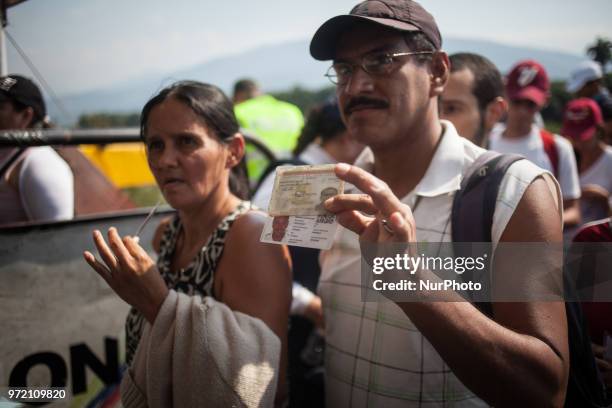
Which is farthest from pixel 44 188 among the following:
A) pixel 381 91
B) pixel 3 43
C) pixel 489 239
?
pixel 489 239

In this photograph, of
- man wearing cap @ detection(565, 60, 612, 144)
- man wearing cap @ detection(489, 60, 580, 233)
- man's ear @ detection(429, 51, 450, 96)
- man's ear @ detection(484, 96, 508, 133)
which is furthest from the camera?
man wearing cap @ detection(565, 60, 612, 144)

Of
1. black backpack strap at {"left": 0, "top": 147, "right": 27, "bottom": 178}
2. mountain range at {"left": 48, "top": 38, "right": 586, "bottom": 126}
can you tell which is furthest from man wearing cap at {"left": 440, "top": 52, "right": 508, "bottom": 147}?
black backpack strap at {"left": 0, "top": 147, "right": 27, "bottom": 178}

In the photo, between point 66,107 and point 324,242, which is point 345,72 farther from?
point 66,107

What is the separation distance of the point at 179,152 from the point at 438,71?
105cm

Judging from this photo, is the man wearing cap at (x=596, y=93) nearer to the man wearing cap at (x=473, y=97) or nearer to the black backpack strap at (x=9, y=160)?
the man wearing cap at (x=473, y=97)

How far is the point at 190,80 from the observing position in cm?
199

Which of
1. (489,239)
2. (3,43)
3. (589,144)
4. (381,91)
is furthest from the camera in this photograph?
(589,144)

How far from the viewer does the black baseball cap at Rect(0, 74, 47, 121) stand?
2148mm

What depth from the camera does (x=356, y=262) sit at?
66.7 inches

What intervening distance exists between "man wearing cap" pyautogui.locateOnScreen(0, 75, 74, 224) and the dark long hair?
0.66 meters

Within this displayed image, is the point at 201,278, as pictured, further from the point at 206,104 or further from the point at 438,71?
the point at 438,71

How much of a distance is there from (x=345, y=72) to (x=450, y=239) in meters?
0.72

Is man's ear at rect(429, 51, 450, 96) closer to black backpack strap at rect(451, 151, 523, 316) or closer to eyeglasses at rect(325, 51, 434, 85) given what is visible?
eyeglasses at rect(325, 51, 434, 85)

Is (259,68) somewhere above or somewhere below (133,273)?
above
